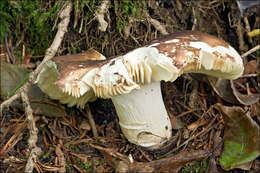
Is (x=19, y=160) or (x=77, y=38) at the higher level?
(x=77, y=38)

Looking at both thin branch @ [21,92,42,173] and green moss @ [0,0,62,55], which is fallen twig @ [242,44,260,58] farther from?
thin branch @ [21,92,42,173]

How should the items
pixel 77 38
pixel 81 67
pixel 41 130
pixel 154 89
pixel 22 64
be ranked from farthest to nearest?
pixel 22 64
pixel 77 38
pixel 41 130
pixel 154 89
pixel 81 67

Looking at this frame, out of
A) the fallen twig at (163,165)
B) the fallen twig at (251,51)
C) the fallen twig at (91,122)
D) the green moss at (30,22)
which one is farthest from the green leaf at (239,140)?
the green moss at (30,22)

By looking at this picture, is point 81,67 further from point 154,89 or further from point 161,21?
point 161,21

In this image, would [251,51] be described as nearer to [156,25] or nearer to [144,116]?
[156,25]

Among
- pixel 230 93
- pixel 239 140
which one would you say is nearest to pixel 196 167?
pixel 239 140

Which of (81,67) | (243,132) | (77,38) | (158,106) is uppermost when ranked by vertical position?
(77,38)

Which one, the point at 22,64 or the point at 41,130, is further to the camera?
the point at 22,64

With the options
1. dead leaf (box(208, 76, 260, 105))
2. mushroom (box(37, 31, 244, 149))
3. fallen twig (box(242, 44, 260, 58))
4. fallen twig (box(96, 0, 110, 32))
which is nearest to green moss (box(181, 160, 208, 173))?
mushroom (box(37, 31, 244, 149))

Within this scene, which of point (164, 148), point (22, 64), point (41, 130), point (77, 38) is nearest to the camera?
point (164, 148)

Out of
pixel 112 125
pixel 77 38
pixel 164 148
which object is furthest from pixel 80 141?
pixel 77 38
